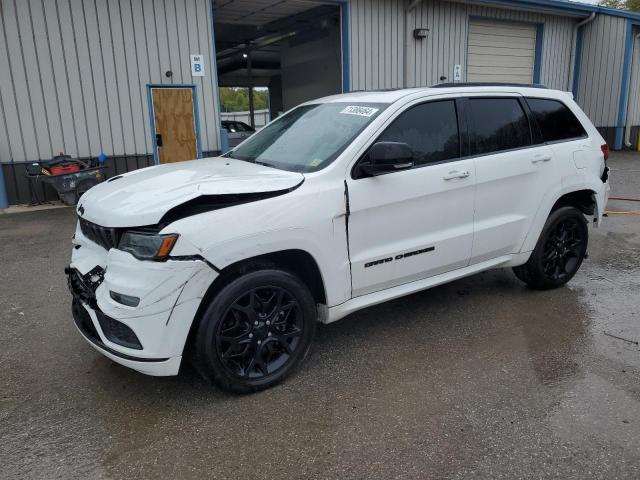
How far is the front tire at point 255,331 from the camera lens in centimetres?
297

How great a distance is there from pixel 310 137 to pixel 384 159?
765mm

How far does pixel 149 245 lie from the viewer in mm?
2816

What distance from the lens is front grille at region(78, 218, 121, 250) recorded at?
9.82 feet

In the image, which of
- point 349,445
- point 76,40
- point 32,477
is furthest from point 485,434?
point 76,40

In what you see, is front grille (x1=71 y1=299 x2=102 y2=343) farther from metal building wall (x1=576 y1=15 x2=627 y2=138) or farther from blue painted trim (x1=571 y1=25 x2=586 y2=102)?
metal building wall (x1=576 y1=15 x2=627 y2=138)

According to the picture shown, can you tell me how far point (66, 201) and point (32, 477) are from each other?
819cm

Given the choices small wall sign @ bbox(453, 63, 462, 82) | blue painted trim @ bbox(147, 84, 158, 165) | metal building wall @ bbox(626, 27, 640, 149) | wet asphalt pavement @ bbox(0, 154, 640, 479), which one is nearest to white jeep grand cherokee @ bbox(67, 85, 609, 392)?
wet asphalt pavement @ bbox(0, 154, 640, 479)

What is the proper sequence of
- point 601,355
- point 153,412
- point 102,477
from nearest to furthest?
point 102,477 → point 153,412 → point 601,355

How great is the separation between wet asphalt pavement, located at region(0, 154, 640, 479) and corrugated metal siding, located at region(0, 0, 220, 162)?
6.55 metres

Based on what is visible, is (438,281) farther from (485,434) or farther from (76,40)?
(76,40)

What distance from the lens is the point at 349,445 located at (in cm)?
273

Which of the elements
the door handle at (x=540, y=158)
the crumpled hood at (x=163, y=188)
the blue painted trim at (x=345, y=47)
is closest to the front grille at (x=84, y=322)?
the crumpled hood at (x=163, y=188)

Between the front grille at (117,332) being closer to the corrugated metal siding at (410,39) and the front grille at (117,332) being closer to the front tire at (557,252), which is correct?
the front tire at (557,252)

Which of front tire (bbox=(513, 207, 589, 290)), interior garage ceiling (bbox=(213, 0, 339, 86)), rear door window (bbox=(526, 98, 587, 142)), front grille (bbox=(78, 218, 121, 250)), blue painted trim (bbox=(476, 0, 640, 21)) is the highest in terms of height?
blue painted trim (bbox=(476, 0, 640, 21))
